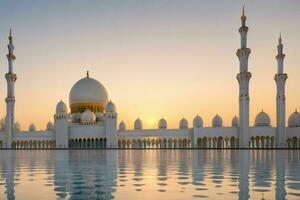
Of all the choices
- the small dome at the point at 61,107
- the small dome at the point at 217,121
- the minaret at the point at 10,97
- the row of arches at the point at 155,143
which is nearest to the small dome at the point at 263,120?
the small dome at the point at 217,121

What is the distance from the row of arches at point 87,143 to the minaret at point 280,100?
26232 mm

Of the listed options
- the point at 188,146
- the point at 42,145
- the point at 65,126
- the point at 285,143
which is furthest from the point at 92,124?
the point at 285,143

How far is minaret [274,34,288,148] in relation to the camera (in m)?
57.3

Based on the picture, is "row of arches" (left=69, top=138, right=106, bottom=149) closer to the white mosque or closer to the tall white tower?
the white mosque

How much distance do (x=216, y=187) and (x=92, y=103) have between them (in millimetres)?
63971

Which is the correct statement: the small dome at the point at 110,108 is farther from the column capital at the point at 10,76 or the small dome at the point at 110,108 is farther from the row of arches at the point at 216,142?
the column capital at the point at 10,76

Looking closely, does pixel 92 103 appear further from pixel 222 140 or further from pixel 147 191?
pixel 147 191

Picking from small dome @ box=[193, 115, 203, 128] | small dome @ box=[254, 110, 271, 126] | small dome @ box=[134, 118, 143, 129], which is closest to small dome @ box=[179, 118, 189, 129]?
small dome @ box=[193, 115, 203, 128]

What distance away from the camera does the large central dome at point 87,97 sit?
239 ft

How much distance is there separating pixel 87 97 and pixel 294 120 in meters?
33.5

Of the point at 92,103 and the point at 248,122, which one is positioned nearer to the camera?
the point at 248,122

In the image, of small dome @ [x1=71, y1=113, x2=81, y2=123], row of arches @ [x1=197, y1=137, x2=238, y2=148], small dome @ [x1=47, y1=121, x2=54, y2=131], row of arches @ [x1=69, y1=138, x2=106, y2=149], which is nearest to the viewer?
row of arches @ [x1=197, y1=137, x2=238, y2=148]

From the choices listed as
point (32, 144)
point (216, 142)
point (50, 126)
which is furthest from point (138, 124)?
point (32, 144)

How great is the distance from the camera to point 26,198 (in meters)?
8.59
